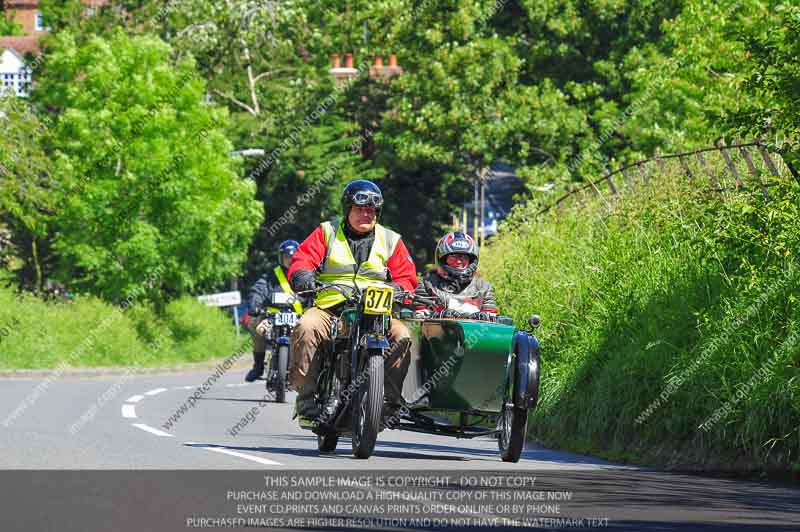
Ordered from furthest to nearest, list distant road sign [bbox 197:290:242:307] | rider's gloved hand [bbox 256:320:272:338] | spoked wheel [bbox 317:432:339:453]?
distant road sign [bbox 197:290:242:307] < rider's gloved hand [bbox 256:320:272:338] < spoked wheel [bbox 317:432:339:453]

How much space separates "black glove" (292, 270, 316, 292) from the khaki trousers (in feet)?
1.08

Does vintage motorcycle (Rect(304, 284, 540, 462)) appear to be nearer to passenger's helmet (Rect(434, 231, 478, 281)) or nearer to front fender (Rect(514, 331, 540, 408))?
front fender (Rect(514, 331, 540, 408))

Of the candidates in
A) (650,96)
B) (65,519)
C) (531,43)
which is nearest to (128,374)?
(650,96)

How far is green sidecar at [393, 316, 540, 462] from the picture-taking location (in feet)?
42.1

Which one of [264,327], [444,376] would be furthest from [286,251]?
[444,376]

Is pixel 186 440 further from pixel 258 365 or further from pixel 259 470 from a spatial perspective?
pixel 258 365

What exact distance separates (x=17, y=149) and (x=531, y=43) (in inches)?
774

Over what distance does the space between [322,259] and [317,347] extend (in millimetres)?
666

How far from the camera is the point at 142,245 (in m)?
41.2

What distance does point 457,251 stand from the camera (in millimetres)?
14000

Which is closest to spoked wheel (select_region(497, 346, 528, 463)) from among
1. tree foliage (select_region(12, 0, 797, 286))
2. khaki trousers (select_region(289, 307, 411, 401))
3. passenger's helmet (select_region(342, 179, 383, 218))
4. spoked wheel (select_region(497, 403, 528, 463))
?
spoked wheel (select_region(497, 403, 528, 463))

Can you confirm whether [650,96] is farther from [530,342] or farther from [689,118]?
[530,342]

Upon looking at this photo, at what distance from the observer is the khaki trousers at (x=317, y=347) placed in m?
12.3

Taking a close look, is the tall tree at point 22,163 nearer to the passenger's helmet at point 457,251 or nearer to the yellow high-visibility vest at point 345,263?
the passenger's helmet at point 457,251
